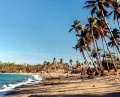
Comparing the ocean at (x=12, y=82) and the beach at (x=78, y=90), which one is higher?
the ocean at (x=12, y=82)

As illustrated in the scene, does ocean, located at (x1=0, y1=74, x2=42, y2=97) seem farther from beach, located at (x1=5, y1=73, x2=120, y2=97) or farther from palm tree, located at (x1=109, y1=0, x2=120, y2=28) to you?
palm tree, located at (x1=109, y1=0, x2=120, y2=28)

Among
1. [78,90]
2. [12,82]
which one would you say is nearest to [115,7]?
[78,90]

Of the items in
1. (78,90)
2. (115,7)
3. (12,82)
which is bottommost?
(78,90)

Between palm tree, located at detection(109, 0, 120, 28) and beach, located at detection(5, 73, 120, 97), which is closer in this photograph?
beach, located at detection(5, 73, 120, 97)

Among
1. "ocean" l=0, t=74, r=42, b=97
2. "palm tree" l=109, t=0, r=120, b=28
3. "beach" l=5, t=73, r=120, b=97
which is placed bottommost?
"beach" l=5, t=73, r=120, b=97

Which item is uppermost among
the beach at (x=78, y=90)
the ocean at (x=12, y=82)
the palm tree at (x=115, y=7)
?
the palm tree at (x=115, y=7)

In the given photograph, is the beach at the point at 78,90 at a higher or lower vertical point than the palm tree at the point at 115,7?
lower

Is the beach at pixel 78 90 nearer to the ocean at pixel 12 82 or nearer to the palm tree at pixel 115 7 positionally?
the ocean at pixel 12 82

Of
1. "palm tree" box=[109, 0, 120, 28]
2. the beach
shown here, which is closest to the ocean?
the beach

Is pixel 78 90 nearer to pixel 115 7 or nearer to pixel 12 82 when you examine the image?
pixel 115 7

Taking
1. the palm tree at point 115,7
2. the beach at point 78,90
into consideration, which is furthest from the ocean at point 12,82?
the palm tree at point 115,7

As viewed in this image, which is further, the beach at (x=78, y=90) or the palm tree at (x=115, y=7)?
the palm tree at (x=115, y=7)

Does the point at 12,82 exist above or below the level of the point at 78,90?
above

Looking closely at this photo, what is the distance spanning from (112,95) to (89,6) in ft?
115
